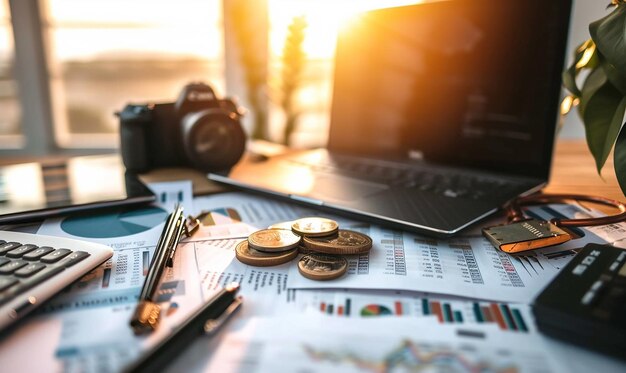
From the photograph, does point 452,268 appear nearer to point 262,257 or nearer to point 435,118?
point 262,257

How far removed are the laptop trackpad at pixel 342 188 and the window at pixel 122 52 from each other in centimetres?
126

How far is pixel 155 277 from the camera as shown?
37 cm

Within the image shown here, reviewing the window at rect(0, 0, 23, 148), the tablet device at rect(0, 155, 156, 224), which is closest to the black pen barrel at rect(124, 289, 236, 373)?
the tablet device at rect(0, 155, 156, 224)

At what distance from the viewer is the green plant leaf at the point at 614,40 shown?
0.45 metres

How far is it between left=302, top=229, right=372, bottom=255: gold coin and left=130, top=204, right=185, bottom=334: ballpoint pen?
130 millimetres

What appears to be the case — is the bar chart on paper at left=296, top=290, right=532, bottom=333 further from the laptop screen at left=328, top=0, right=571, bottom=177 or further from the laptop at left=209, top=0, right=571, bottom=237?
the laptop screen at left=328, top=0, right=571, bottom=177

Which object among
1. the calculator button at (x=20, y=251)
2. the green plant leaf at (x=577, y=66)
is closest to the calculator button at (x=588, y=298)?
the green plant leaf at (x=577, y=66)

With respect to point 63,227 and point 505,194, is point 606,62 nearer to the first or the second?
point 505,194

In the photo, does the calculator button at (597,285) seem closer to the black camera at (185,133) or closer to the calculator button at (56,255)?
the calculator button at (56,255)

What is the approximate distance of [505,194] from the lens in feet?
1.88

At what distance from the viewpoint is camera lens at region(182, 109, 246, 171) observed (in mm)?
725

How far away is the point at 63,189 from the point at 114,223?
156mm

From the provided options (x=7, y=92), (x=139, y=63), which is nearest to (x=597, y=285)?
(x=139, y=63)

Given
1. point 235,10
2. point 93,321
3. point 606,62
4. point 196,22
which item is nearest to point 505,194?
point 606,62
